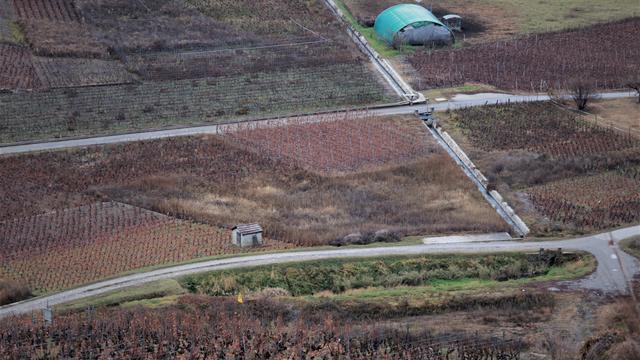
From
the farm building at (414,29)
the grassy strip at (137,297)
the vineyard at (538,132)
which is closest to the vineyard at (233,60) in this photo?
the farm building at (414,29)

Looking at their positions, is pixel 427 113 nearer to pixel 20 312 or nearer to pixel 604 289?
pixel 604 289

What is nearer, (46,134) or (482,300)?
(482,300)

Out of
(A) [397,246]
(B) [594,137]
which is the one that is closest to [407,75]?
(B) [594,137]

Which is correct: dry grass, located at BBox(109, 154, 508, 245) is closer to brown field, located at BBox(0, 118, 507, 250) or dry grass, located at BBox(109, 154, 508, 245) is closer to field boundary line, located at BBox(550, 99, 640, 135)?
brown field, located at BBox(0, 118, 507, 250)

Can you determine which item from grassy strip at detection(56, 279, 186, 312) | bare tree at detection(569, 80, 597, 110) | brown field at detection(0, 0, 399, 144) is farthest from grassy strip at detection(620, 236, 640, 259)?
brown field at detection(0, 0, 399, 144)

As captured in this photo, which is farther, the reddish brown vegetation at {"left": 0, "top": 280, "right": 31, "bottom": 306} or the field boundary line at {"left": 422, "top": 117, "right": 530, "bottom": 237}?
the field boundary line at {"left": 422, "top": 117, "right": 530, "bottom": 237}

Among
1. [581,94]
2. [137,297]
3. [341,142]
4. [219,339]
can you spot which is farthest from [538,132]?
[219,339]

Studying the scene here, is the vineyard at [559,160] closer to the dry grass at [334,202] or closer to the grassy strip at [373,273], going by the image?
the dry grass at [334,202]
